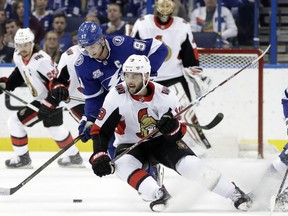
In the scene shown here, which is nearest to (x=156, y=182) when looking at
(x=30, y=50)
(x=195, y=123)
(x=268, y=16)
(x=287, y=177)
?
(x=287, y=177)

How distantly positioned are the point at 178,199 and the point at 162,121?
23.5 inches

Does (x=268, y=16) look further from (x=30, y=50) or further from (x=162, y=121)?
(x=162, y=121)

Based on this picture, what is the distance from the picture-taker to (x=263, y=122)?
8.62 m

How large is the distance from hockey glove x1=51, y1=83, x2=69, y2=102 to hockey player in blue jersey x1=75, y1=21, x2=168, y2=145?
649mm

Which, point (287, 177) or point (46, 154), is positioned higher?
point (287, 177)

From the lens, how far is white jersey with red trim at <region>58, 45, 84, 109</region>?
7148mm

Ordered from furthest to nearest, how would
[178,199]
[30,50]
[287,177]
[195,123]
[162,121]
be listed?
[195,123], [30,50], [287,177], [178,199], [162,121]

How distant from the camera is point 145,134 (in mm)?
5617

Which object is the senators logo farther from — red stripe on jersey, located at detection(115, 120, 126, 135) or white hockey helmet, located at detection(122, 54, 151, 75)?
white hockey helmet, located at detection(122, 54, 151, 75)

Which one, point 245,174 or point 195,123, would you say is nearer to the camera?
point 245,174

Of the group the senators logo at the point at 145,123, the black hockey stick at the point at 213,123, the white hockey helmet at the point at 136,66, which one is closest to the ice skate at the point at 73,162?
the black hockey stick at the point at 213,123

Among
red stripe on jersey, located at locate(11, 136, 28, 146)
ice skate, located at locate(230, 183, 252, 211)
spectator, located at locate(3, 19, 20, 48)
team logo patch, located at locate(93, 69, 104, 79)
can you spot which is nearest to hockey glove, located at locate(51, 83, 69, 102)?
team logo patch, located at locate(93, 69, 104, 79)

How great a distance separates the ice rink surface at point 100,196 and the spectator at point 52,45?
5.05 ft

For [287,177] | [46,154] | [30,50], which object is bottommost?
[46,154]
